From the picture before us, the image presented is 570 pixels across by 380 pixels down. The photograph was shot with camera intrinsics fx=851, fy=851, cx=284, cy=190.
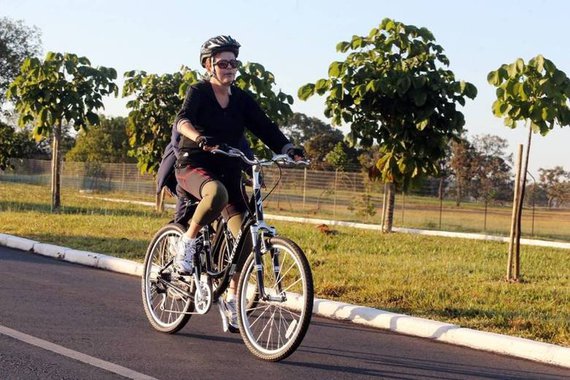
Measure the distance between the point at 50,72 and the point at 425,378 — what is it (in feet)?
56.0

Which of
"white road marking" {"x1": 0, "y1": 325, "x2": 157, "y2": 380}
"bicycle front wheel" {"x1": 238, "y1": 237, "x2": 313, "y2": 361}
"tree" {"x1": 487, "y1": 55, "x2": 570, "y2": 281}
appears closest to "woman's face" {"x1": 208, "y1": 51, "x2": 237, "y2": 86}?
"bicycle front wheel" {"x1": 238, "y1": 237, "x2": 313, "y2": 361}

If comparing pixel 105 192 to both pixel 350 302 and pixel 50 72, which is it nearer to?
pixel 50 72

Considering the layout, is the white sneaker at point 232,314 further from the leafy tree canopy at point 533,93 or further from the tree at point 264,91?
the tree at point 264,91

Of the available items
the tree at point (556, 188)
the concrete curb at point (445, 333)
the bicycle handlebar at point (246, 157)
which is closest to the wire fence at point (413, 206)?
the tree at point (556, 188)

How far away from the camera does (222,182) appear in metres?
5.66

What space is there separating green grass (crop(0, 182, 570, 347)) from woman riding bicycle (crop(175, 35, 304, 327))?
7.28 feet

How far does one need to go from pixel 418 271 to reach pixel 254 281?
518cm

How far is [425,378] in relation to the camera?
4.98 meters

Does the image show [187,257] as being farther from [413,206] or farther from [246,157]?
[413,206]

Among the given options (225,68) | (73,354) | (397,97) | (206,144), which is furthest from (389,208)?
(73,354)

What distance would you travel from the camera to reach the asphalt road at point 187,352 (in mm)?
4883

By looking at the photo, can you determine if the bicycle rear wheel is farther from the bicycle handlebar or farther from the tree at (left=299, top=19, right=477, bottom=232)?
the tree at (left=299, top=19, right=477, bottom=232)

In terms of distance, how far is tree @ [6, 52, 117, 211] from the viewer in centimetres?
2012

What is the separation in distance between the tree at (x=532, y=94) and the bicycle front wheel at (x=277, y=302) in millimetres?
5121
